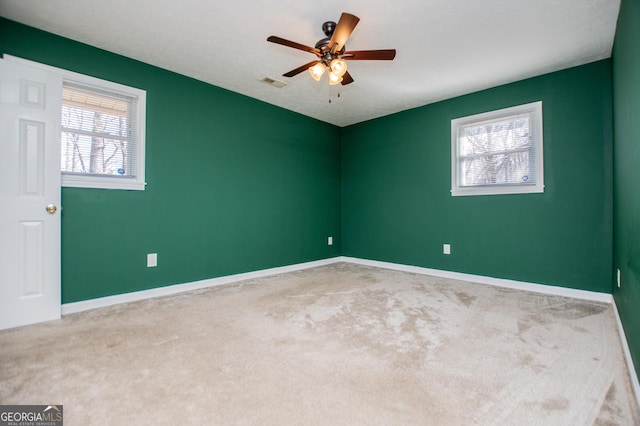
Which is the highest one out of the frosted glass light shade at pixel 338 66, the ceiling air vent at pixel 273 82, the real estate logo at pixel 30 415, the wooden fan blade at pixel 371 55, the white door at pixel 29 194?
the ceiling air vent at pixel 273 82

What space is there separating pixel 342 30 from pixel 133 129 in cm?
245

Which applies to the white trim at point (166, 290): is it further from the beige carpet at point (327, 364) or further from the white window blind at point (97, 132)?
the white window blind at point (97, 132)

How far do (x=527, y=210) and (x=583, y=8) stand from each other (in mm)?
2074

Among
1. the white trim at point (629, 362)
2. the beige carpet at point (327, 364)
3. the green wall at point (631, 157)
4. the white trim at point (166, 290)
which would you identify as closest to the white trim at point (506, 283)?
the beige carpet at point (327, 364)

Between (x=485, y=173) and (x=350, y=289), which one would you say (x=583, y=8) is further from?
(x=350, y=289)

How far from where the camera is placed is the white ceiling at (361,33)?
230cm

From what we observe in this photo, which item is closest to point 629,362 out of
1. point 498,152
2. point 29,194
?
point 498,152

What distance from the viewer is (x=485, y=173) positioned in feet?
12.9

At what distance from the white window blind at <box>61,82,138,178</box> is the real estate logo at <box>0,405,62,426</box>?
2.11 metres

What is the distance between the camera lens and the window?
353 cm

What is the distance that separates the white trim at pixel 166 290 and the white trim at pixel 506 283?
1531 mm

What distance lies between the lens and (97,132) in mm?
2934

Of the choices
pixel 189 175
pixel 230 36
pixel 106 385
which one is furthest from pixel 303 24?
pixel 106 385

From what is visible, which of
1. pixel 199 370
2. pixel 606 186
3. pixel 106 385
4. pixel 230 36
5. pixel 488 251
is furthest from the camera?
pixel 488 251
